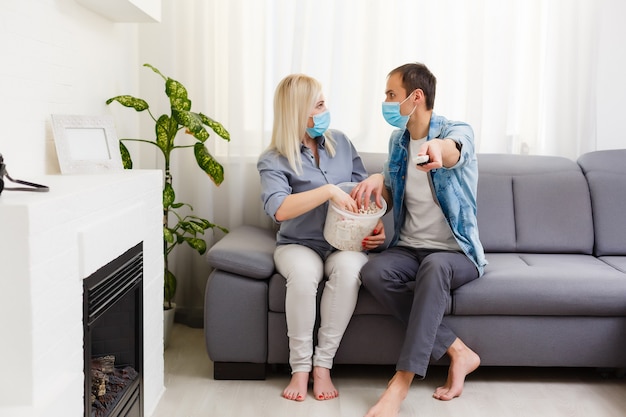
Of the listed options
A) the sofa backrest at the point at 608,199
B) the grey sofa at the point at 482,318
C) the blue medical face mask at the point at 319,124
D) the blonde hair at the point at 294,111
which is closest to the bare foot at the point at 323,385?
the grey sofa at the point at 482,318

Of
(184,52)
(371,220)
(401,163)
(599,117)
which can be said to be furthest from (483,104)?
(184,52)

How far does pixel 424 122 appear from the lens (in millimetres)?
2906

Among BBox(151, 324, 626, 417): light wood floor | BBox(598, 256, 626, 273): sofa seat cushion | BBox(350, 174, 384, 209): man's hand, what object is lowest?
BBox(151, 324, 626, 417): light wood floor

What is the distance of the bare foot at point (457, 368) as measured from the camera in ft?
8.95

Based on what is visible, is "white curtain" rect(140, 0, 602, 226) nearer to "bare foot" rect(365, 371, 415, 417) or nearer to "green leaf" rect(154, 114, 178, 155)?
"green leaf" rect(154, 114, 178, 155)

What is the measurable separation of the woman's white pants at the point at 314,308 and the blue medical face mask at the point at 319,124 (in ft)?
1.77

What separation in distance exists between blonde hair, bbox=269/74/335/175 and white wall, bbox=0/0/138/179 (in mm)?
704

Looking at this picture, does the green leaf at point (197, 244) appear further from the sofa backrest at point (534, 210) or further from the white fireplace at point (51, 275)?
the white fireplace at point (51, 275)

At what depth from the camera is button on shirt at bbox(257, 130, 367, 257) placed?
2.93m

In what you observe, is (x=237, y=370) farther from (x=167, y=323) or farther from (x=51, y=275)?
(x=51, y=275)

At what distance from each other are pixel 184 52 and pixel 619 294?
2.18 meters

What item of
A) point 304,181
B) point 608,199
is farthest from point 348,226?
point 608,199

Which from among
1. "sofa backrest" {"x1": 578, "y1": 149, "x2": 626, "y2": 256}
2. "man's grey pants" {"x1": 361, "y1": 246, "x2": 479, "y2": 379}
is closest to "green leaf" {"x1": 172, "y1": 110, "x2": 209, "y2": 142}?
"man's grey pants" {"x1": 361, "y1": 246, "x2": 479, "y2": 379}

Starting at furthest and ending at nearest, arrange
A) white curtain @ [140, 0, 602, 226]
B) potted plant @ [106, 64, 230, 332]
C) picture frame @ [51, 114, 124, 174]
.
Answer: white curtain @ [140, 0, 602, 226], potted plant @ [106, 64, 230, 332], picture frame @ [51, 114, 124, 174]
